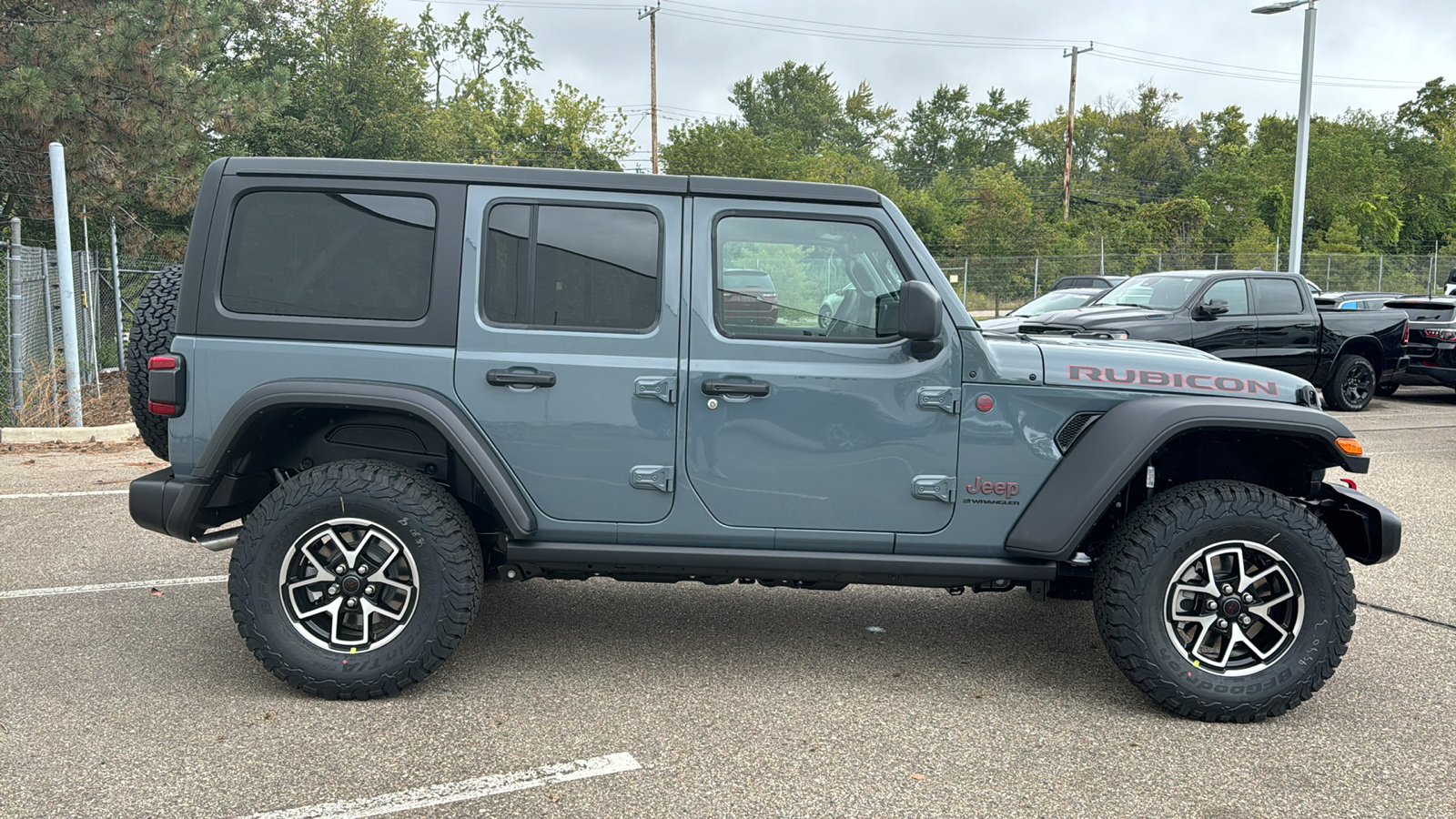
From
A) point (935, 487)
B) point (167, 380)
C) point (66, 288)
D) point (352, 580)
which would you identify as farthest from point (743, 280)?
point (66, 288)

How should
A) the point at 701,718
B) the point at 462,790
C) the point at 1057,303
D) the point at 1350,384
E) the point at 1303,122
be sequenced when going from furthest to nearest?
the point at 1303,122, the point at 1057,303, the point at 1350,384, the point at 701,718, the point at 462,790

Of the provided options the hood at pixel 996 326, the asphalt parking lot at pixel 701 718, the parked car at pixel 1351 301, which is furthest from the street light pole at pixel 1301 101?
the asphalt parking lot at pixel 701 718

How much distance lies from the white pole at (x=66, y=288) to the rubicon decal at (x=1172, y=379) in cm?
990

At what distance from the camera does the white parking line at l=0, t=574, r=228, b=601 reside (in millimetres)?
5164

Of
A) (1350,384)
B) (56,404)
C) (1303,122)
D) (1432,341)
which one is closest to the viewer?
(56,404)

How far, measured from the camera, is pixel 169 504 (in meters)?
4.02

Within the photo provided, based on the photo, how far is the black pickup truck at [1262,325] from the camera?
39.6 ft

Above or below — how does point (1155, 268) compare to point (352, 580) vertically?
above

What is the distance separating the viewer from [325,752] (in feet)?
11.6

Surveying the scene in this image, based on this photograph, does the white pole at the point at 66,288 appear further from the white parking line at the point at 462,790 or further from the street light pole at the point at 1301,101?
the street light pole at the point at 1301,101

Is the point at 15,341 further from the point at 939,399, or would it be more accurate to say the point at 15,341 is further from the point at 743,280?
the point at 939,399

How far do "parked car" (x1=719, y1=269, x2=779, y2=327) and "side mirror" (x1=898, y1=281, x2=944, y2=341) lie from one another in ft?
1.72

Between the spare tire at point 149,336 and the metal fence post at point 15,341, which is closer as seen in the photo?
the spare tire at point 149,336

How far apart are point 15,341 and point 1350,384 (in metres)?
15.0
